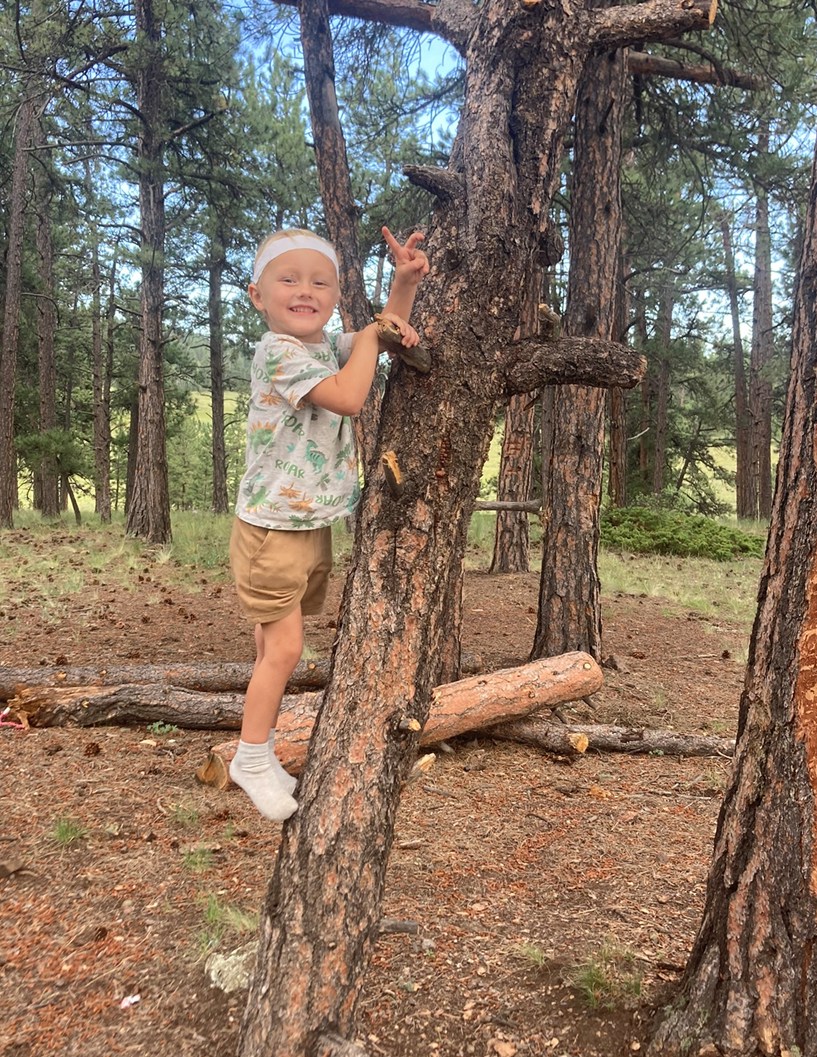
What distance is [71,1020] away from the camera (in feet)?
7.64

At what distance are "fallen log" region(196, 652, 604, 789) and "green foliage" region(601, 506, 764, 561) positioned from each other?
31.9 feet

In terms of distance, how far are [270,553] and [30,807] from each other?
8.35 feet

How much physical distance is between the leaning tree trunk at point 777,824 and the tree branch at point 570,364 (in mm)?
482

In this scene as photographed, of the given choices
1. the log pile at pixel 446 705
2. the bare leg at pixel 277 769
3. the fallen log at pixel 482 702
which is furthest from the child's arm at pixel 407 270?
the log pile at pixel 446 705

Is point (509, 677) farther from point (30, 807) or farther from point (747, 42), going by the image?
point (747, 42)

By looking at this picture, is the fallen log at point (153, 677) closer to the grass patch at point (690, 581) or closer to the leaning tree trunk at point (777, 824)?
the leaning tree trunk at point (777, 824)

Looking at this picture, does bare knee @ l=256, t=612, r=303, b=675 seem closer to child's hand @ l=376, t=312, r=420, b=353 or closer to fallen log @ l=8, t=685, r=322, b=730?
child's hand @ l=376, t=312, r=420, b=353

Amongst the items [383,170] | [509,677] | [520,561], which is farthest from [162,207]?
[509,677]

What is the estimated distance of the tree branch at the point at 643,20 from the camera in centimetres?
258

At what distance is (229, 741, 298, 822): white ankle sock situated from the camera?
2.08m

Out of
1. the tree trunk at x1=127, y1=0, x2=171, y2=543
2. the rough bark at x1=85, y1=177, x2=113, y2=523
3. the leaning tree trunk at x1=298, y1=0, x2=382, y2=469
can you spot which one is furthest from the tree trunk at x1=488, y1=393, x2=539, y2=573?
the rough bark at x1=85, y1=177, x2=113, y2=523

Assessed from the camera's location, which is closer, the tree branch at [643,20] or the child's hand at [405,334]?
the child's hand at [405,334]

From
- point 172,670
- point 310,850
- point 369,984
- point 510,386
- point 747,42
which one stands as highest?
point 747,42

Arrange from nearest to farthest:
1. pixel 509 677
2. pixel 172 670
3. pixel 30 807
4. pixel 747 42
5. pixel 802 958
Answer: pixel 802 958, pixel 30 807, pixel 509 677, pixel 172 670, pixel 747 42
